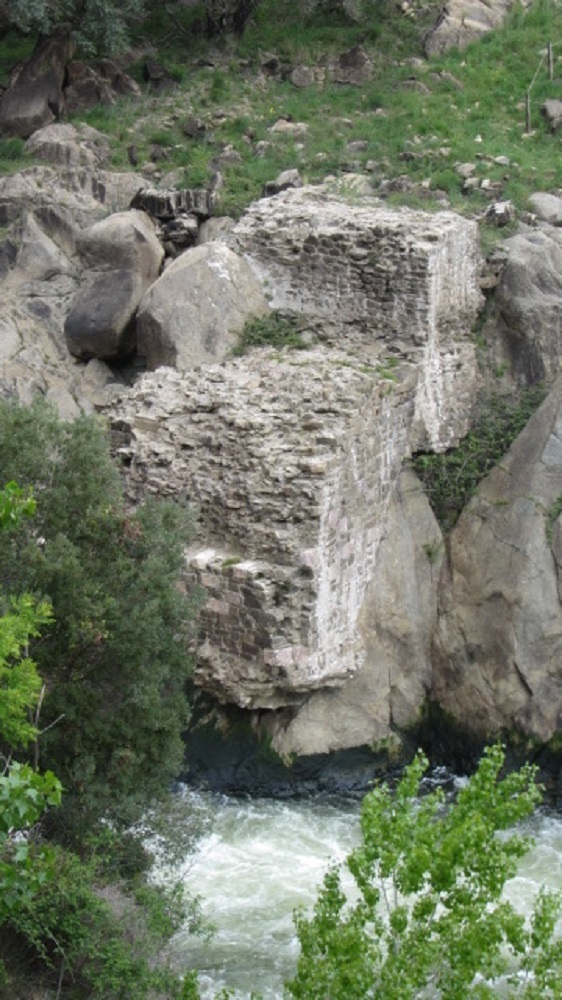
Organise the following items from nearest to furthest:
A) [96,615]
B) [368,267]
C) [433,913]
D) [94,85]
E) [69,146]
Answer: [433,913], [96,615], [368,267], [69,146], [94,85]

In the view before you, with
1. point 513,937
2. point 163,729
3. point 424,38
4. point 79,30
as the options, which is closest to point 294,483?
point 163,729

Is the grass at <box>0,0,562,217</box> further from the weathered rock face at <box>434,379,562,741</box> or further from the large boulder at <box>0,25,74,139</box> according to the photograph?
the weathered rock face at <box>434,379,562,741</box>

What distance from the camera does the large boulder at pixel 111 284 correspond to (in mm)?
20984

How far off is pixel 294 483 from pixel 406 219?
220 inches

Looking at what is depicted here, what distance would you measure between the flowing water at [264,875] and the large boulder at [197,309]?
6.19m

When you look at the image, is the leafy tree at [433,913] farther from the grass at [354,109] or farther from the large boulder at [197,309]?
the grass at [354,109]

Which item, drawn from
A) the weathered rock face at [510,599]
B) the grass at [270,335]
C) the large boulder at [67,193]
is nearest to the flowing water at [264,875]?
the weathered rock face at [510,599]

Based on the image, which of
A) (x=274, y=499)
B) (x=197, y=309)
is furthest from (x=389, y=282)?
(x=274, y=499)

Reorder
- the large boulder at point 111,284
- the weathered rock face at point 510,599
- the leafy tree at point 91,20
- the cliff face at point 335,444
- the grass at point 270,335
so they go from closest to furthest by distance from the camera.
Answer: the cliff face at point 335,444, the weathered rock face at point 510,599, the grass at point 270,335, the large boulder at point 111,284, the leafy tree at point 91,20

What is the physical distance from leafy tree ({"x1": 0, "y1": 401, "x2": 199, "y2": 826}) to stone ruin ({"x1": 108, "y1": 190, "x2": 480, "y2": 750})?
3.06 m

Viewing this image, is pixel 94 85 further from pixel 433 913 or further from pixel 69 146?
pixel 433 913

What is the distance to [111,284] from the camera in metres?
21.3

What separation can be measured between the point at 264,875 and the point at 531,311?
371 inches

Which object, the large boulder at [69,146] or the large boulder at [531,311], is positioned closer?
the large boulder at [531,311]
